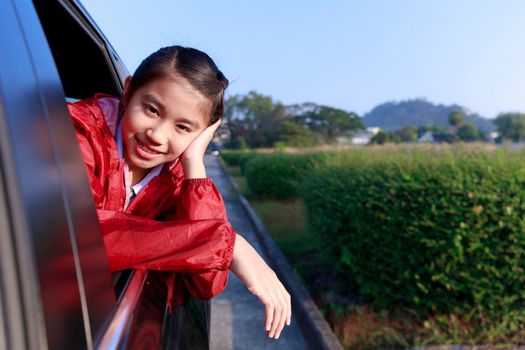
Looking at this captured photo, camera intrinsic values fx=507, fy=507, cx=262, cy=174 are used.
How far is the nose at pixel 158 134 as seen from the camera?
5.18ft

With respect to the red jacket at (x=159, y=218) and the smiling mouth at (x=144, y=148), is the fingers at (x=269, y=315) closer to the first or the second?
the red jacket at (x=159, y=218)

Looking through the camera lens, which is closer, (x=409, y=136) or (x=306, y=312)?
(x=306, y=312)

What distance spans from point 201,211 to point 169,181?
0.24m

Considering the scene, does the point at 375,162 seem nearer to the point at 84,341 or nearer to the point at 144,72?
the point at 144,72

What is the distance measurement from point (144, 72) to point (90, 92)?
4.68ft

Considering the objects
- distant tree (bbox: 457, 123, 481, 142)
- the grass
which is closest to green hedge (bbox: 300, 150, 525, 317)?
the grass

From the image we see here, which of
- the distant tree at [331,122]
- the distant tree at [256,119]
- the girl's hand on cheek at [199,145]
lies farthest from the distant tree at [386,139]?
the distant tree at [256,119]

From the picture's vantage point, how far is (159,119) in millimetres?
1599

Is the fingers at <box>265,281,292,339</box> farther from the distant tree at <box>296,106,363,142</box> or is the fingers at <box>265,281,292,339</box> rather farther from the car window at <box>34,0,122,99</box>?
the distant tree at <box>296,106,363,142</box>

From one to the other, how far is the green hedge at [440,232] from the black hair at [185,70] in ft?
7.10

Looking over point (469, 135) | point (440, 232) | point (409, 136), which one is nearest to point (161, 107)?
point (440, 232)

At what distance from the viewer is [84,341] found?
Answer: 31.9 inches

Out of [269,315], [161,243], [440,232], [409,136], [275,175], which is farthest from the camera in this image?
[275,175]

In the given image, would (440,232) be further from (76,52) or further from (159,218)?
(76,52)
